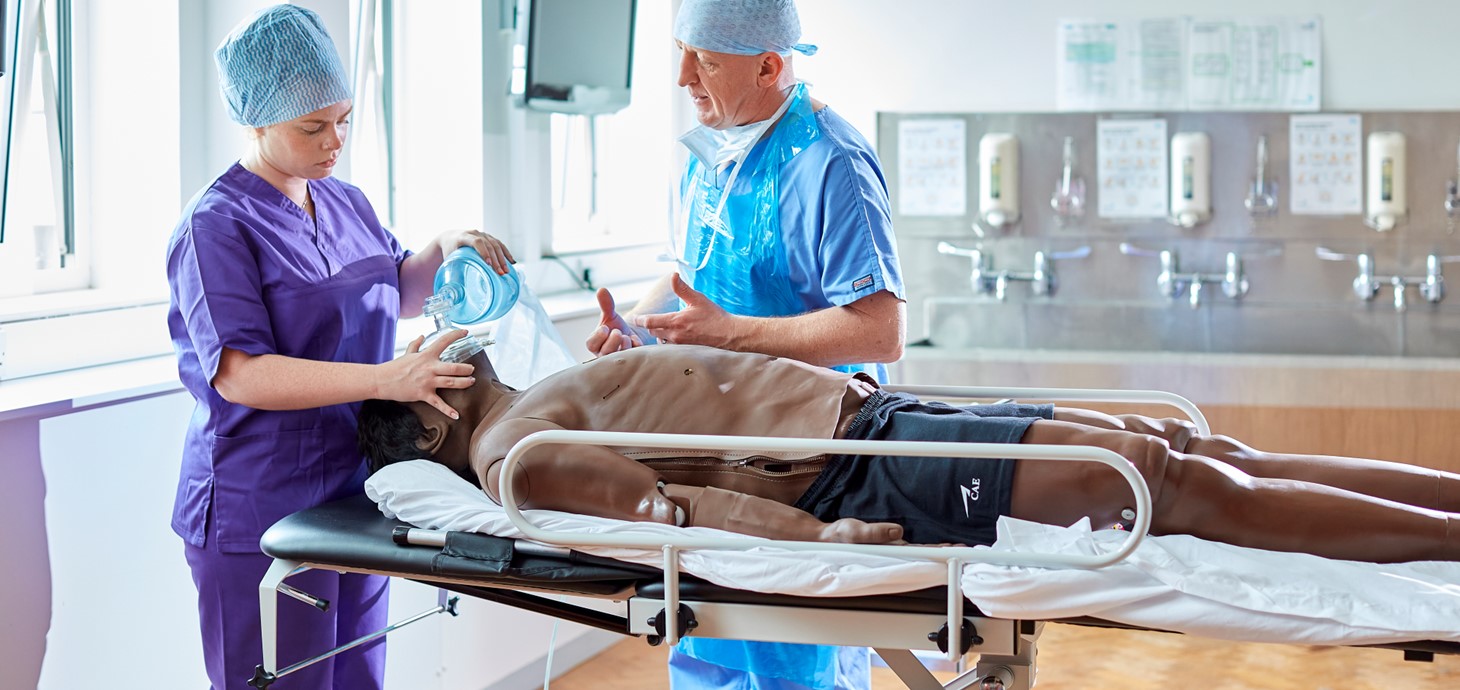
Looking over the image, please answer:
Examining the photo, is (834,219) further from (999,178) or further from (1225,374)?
(999,178)

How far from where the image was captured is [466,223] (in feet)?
10.6

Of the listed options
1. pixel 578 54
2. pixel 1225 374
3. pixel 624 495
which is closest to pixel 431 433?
pixel 624 495

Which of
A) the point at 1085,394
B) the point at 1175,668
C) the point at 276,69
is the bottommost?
the point at 1175,668

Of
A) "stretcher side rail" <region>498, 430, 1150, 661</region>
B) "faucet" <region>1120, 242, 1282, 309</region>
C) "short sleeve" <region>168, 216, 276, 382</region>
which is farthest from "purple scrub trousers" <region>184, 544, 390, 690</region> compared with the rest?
"faucet" <region>1120, 242, 1282, 309</region>

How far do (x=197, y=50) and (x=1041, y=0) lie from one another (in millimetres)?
2595

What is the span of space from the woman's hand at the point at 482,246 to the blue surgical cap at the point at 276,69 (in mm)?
341

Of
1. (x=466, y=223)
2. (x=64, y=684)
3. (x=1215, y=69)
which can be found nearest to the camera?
(x=64, y=684)

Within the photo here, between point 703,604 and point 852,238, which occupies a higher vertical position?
point 852,238

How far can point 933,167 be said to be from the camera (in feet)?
13.6

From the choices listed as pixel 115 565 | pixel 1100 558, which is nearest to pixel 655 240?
pixel 115 565

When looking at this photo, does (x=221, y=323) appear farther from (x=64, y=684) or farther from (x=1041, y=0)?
(x=1041, y=0)

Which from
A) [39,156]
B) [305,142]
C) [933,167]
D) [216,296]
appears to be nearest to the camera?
[216,296]

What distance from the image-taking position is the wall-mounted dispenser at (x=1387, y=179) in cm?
380

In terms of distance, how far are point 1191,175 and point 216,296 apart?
9.86 ft
